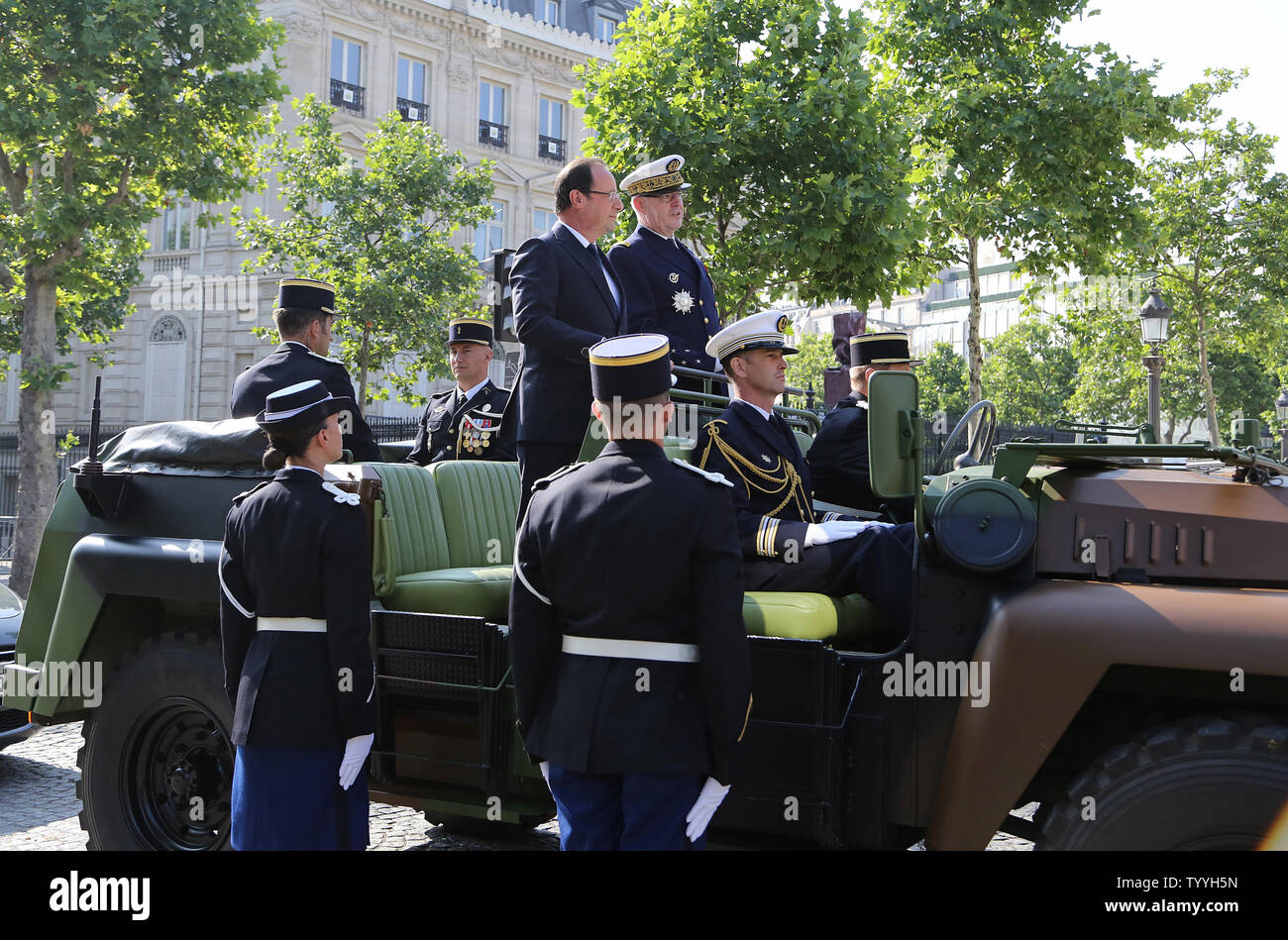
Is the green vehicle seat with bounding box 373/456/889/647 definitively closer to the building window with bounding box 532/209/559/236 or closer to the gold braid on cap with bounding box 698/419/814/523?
the gold braid on cap with bounding box 698/419/814/523

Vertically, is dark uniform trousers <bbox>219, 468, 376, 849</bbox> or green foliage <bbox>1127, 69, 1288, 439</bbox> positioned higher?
green foliage <bbox>1127, 69, 1288, 439</bbox>

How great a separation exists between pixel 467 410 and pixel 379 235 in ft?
63.4

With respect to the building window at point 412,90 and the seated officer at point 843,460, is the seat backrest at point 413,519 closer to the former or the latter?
the seated officer at point 843,460

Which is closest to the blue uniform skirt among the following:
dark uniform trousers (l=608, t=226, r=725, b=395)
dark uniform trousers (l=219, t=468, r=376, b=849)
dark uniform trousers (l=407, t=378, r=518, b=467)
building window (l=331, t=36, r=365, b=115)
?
dark uniform trousers (l=219, t=468, r=376, b=849)

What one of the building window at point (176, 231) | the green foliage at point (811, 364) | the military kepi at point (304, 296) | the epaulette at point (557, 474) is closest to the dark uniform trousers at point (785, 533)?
the epaulette at point (557, 474)

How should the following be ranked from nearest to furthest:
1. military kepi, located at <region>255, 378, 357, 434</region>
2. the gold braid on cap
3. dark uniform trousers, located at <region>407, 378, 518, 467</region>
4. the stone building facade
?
military kepi, located at <region>255, 378, 357, 434</region>, the gold braid on cap, dark uniform trousers, located at <region>407, 378, 518, 467</region>, the stone building facade

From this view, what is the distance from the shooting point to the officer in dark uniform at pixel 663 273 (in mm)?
5523

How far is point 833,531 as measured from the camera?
13.4 ft

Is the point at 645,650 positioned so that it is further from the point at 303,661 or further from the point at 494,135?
the point at 494,135

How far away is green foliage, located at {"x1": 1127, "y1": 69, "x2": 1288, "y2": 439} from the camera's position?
2409cm

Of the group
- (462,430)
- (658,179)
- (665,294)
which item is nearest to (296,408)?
(665,294)

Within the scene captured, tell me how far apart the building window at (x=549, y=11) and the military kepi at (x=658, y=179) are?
40039 millimetres

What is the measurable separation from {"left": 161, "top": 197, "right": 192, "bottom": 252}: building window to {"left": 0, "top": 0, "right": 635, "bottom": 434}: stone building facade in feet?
0.16

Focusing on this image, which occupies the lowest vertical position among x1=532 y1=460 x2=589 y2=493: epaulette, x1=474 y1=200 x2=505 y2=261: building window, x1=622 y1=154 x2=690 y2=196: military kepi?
x1=532 y1=460 x2=589 y2=493: epaulette
